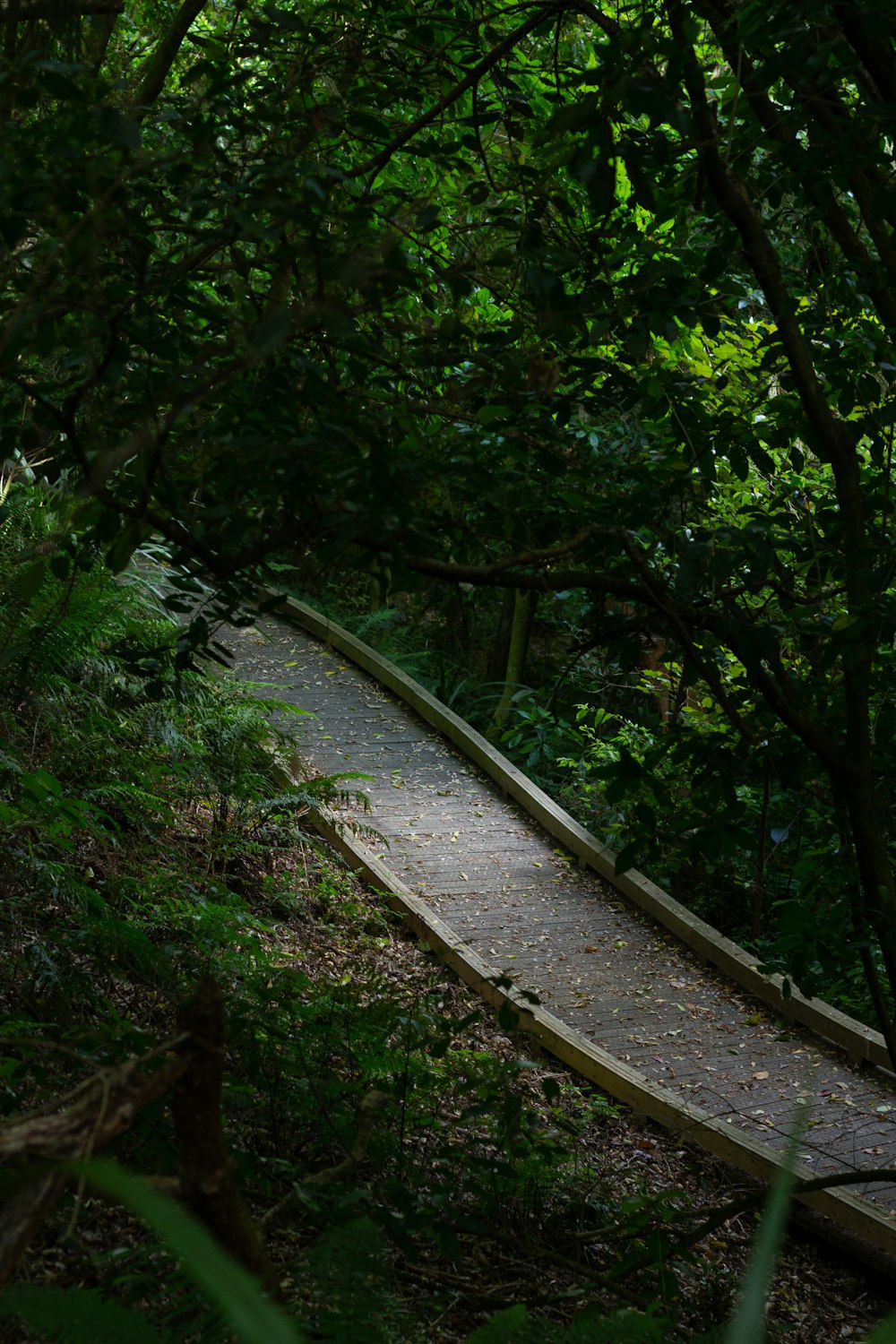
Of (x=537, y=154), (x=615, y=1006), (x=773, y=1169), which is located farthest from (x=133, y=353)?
(x=615, y=1006)

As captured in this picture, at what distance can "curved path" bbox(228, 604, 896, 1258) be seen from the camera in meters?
5.67

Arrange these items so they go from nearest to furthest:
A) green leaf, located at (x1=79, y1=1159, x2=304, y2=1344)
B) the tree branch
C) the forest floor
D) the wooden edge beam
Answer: green leaf, located at (x1=79, y1=1159, x2=304, y2=1344), the forest floor, the tree branch, the wooden edge beam

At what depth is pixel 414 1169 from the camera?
351cm

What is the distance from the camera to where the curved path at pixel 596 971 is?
567cm

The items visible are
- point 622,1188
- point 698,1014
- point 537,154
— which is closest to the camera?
point 537,154

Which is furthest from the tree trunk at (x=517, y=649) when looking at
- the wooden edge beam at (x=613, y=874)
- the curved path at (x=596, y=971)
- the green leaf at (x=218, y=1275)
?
the green leaf at (x=218, y=1275)

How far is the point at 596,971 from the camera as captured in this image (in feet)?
24.5

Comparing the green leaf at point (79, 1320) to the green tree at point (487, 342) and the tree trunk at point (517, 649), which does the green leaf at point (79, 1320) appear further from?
the tree trunk at point (517, 649)

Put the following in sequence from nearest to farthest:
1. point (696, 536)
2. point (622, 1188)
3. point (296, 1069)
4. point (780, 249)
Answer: point (696, 536) < point (296, 1069) < point (622, 1188) < point (780, 249)

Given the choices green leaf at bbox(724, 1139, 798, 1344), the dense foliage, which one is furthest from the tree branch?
green leaf at bbox(724, 1139, 798, 1344)

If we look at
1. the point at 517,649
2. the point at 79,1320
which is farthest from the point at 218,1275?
the point at 517,649

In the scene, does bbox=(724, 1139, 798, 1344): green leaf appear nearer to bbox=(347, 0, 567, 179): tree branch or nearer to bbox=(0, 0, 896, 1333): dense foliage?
bbox=(0, 0, 896, 1333): dense foliage

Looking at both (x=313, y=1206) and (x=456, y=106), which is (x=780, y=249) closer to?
(x=456, y=106)

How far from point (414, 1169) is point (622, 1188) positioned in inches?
67.0
